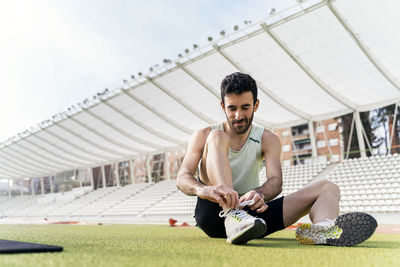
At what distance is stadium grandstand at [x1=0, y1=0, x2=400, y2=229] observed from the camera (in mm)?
9312

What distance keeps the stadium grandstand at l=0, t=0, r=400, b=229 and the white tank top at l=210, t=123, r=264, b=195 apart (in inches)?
287

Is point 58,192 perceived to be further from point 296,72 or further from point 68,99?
point 296,72

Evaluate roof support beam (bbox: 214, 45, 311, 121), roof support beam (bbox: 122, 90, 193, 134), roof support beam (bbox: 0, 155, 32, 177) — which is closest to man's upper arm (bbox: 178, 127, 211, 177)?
roof support beam (bbox: 214, 45, 311, 121)

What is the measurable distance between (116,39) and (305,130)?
A: 120 feet

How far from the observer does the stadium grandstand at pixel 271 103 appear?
9312 millimetres

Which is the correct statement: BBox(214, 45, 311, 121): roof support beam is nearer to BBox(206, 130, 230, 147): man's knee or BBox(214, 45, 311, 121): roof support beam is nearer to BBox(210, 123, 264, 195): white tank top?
BBox(210, 123, 264, 195): white tank top

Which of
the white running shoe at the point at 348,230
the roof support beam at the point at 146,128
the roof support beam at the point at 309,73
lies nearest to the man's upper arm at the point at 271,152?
the white running shoe at the point at 348,230

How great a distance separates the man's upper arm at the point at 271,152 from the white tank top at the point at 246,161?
47mm

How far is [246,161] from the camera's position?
2.39 m

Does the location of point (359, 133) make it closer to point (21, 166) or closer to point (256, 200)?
point (256, 200)

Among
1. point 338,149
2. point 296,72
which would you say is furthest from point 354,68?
point 338,149

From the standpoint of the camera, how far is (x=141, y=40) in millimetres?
12664

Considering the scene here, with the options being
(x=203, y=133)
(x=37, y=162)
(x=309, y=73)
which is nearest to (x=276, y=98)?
(x=309, y=73)

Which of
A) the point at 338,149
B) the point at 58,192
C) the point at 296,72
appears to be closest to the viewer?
the point at 296,72
